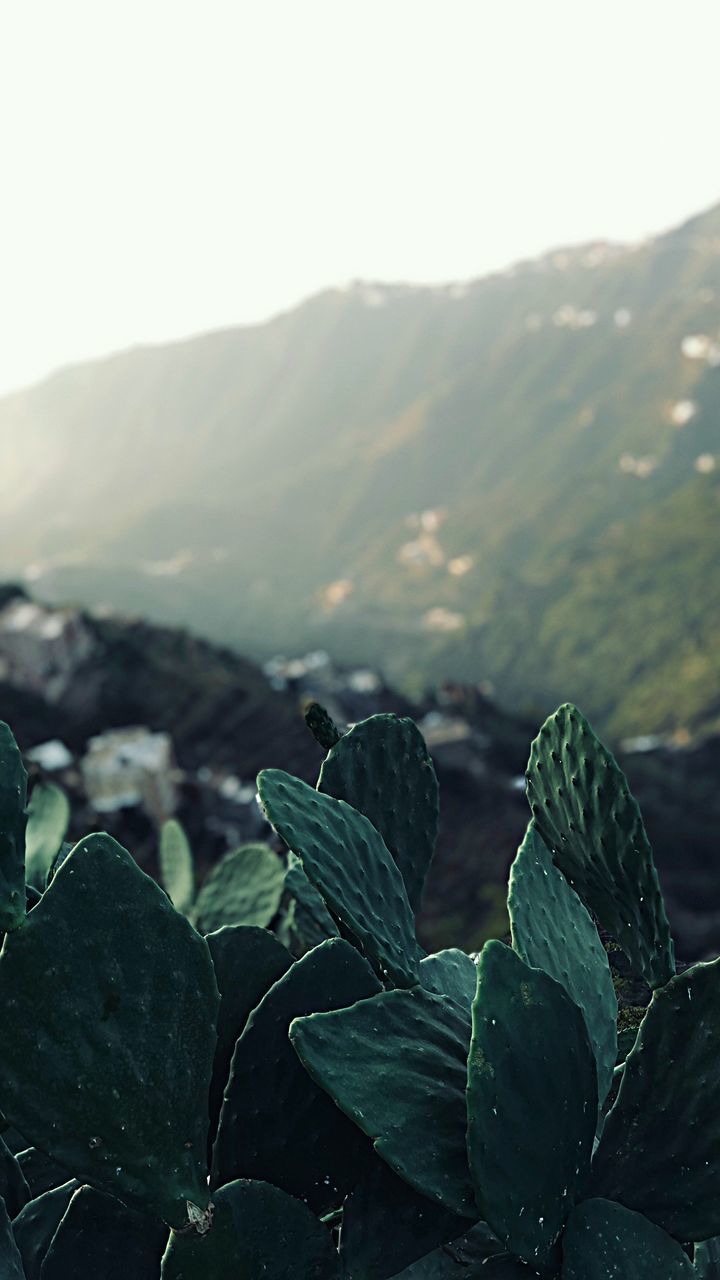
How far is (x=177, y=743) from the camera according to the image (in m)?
43.2

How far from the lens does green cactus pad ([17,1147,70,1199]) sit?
1.67 meters

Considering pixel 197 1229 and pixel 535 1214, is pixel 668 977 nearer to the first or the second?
pixel 535 1214

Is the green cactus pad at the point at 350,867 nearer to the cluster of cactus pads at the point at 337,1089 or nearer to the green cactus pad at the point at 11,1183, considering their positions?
the cluster of cactus pads at the point at 337,1089

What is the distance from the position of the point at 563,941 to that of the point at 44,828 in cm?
187

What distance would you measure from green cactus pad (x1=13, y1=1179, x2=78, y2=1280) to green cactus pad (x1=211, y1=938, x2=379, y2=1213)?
0.85 ft

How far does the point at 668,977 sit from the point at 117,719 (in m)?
42.7

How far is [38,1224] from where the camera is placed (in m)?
1.50

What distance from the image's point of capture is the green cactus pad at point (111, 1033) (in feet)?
4.16

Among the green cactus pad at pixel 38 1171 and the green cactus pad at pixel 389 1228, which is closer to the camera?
the green cactus pad at pixel 389 1228

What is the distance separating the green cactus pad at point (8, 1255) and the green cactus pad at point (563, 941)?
871 mm

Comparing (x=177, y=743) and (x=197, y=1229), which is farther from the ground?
(x=197, y=1229)

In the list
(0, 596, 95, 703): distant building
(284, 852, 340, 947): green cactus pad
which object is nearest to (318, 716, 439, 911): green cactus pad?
(284, 852, 340, 947): green cactus pad

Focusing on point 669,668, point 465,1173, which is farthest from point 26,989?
point 669,668

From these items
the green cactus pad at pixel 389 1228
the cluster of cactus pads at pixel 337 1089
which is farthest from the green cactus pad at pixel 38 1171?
the green cactus pad at pixel 389 1228
